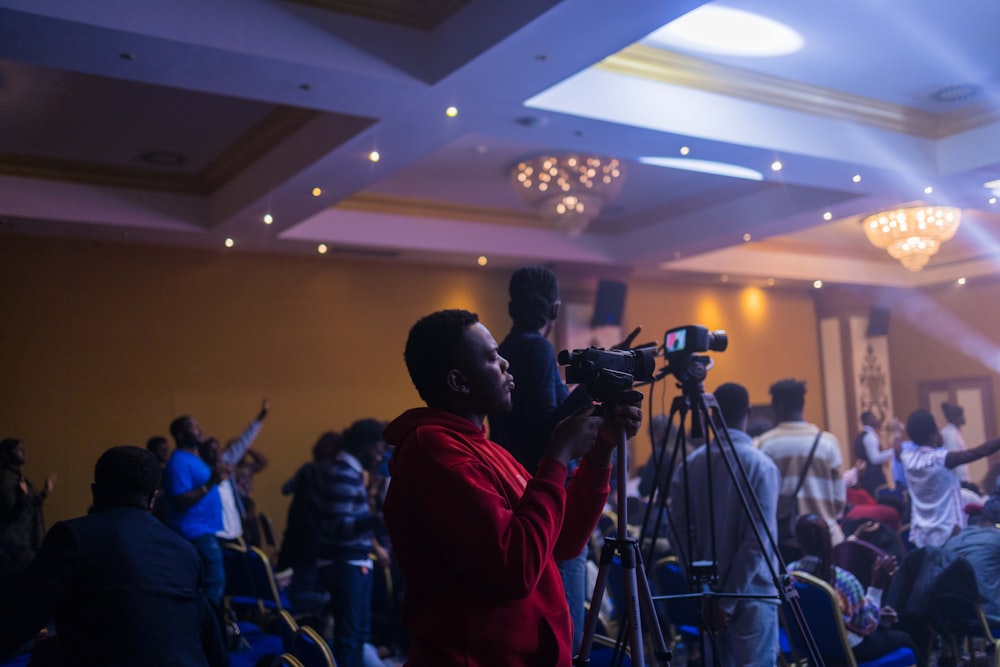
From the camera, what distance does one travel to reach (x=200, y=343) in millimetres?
8688

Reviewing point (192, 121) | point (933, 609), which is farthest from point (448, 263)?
point (933, 609)

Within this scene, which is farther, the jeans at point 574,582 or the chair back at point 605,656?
the chair back at point 605,656

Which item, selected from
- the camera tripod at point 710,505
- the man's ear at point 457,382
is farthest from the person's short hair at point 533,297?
the man's ear at point 457,382

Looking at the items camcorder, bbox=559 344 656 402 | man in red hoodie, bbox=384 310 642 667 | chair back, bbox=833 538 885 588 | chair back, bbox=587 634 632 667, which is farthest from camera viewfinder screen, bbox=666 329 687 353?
chair back, bbox=833 538 885 588

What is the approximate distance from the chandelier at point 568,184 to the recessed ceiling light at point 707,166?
329 mm

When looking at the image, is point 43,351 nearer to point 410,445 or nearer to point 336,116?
point 336,116

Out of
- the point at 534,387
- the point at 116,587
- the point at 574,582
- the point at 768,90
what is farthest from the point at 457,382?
the point at 768,90

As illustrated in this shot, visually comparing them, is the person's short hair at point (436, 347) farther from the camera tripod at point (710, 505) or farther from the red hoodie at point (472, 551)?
the camera tripod at point (710, 505)

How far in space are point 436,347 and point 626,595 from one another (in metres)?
0.75

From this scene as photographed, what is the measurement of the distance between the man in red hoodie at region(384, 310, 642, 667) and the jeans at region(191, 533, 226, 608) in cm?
385

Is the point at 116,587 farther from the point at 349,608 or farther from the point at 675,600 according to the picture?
the point at 675,600

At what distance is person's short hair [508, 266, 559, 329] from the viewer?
104 inches

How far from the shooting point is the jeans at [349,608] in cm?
443

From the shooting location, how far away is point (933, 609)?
4.10 meters
